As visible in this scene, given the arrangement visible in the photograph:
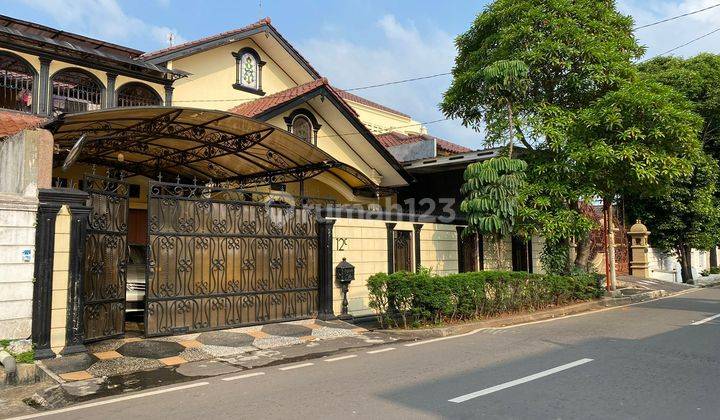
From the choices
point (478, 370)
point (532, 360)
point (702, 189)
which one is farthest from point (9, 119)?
point (702, 189)

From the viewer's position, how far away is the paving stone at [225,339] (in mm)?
8820

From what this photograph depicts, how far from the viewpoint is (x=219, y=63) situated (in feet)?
53.4

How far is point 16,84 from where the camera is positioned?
12.0m

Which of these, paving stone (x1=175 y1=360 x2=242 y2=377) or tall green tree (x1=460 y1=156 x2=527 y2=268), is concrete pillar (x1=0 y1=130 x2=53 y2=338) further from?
tall green tree (x1=460 y1=156 x2=527 y2=268)

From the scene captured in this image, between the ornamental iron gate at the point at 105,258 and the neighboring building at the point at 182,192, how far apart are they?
2cm

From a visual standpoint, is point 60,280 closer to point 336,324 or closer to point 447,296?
point 336,324

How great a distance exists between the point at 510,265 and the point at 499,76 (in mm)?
6387

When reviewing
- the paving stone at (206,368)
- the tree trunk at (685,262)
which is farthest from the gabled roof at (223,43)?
the tree trunk at (685,262)

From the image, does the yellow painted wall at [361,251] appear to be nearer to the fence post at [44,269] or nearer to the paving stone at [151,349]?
the paving stone at [151,349]

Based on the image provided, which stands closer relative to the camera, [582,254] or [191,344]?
[191,344]

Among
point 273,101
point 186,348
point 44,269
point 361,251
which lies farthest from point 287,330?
point 273,101

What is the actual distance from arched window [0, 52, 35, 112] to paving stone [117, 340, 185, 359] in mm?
7028

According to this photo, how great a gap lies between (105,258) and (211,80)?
357 inches

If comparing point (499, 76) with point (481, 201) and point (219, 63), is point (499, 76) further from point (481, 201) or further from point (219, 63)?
point (219, 63)
